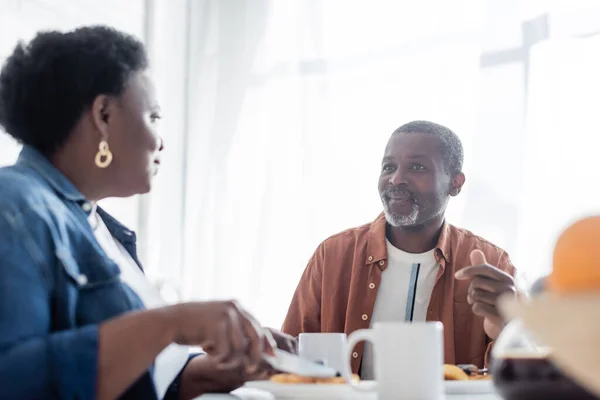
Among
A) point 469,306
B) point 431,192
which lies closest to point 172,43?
point 431,192

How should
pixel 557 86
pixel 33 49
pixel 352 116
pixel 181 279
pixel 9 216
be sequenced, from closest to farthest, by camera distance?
pixel 9 216 → pixel 33 49 → pixel 557 86 → pixel 352 116 → pixel 181 279

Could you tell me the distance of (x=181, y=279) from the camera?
325cm

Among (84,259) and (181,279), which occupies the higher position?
(84,259)

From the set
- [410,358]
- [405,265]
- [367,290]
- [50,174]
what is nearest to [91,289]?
[50,174]

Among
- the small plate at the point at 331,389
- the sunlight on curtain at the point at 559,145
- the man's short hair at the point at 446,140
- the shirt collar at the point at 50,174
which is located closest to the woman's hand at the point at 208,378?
the small plate at the point at 331,389

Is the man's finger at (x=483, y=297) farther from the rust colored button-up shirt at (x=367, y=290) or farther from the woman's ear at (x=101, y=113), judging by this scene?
the woman's ear at (x=101, y=113)

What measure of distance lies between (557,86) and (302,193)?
3.74 feet

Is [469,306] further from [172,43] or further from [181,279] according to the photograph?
[172,43]

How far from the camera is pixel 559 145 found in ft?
8.28

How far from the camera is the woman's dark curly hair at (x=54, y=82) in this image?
120 centimetres

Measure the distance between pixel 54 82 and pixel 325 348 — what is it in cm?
67

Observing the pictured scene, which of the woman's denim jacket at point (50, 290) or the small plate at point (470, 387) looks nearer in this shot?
the woman's denim jacket at point (50, 290)

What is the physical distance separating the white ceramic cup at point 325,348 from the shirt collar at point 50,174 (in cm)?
47

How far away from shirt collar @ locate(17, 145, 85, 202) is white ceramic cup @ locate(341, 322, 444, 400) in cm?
60
